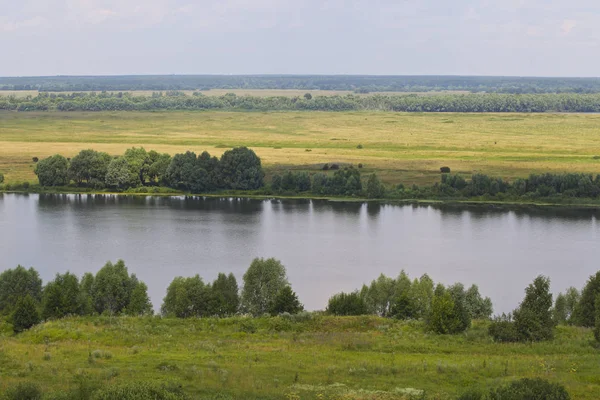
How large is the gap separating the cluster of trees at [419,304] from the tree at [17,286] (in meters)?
8.83

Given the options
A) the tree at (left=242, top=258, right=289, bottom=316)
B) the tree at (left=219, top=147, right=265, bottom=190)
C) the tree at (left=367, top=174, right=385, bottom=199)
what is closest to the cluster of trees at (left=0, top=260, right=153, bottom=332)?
the tree at (left=242, top=258, right=289, bottom=316)

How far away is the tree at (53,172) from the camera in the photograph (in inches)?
2158

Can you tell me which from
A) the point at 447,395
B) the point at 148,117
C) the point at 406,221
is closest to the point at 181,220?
the point at 406,221

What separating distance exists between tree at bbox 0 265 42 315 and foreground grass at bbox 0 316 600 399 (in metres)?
4.65

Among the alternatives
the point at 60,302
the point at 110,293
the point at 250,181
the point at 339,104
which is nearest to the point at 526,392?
the point at 60,302

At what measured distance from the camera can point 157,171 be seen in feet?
180

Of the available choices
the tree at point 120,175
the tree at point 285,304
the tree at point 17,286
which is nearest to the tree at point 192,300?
the tree at point 285,304

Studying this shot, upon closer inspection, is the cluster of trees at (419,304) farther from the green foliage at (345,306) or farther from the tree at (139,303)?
the tree at (139,303)

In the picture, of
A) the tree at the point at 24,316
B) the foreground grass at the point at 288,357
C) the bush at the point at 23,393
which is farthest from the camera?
the tree at the point at 24,316

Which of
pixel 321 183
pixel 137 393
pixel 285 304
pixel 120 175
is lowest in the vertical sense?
pixel 285 304

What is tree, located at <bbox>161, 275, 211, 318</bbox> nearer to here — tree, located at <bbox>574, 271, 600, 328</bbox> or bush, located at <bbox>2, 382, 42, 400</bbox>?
tree, located at <bbox>574, 271, 600, 328</bbox>

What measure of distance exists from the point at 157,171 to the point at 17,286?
1250 inches

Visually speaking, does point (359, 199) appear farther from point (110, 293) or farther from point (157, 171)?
point (110, 293)

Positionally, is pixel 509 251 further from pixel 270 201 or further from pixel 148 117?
pixel 148 117
